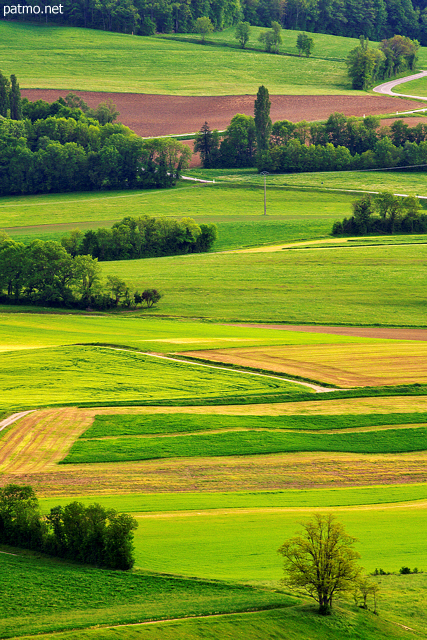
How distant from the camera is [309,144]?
538ft

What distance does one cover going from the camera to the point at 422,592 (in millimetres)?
27109

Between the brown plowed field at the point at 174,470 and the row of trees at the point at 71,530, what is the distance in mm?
6096

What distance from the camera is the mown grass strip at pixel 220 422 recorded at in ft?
153

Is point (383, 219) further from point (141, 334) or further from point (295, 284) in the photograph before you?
point (141, 334)

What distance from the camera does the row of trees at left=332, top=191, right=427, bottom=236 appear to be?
113375 millimetres

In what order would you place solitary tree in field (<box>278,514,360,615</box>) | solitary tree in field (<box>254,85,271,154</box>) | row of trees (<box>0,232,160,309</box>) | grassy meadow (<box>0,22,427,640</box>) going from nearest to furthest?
solitary tree in field (<box>278,514,360,615</box>) < grassy meadow (<box>0,22,427,640</box>) < row of trees (<box>0,232,160,309</box>) < solitary tree in field (<box>254,85,271,154</box>)

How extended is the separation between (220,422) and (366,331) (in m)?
27.9

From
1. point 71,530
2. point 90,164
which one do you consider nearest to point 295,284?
point 71,530

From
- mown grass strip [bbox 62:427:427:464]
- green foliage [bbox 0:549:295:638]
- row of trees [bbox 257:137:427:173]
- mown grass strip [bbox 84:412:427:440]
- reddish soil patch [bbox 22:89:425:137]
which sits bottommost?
green foliage [bbox 0:549:295:638]

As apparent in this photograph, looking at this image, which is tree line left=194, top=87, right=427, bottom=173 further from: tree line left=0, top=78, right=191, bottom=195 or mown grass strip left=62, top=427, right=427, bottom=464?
mown grass strip left=62, top=427, right=427, bottom=464

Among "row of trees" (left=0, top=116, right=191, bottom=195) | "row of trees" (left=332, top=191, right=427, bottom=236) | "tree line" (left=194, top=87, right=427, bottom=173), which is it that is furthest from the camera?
"tree line" (left=194, top=87, right=427, bottom=173)

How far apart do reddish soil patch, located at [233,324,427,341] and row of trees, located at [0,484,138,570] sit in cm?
4254

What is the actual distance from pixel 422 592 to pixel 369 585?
9.24 feet

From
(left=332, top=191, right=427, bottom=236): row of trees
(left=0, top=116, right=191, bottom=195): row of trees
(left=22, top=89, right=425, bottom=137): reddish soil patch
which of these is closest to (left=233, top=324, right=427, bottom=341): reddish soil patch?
(left=332, top=191, right=427, bottom=236): row of trees
